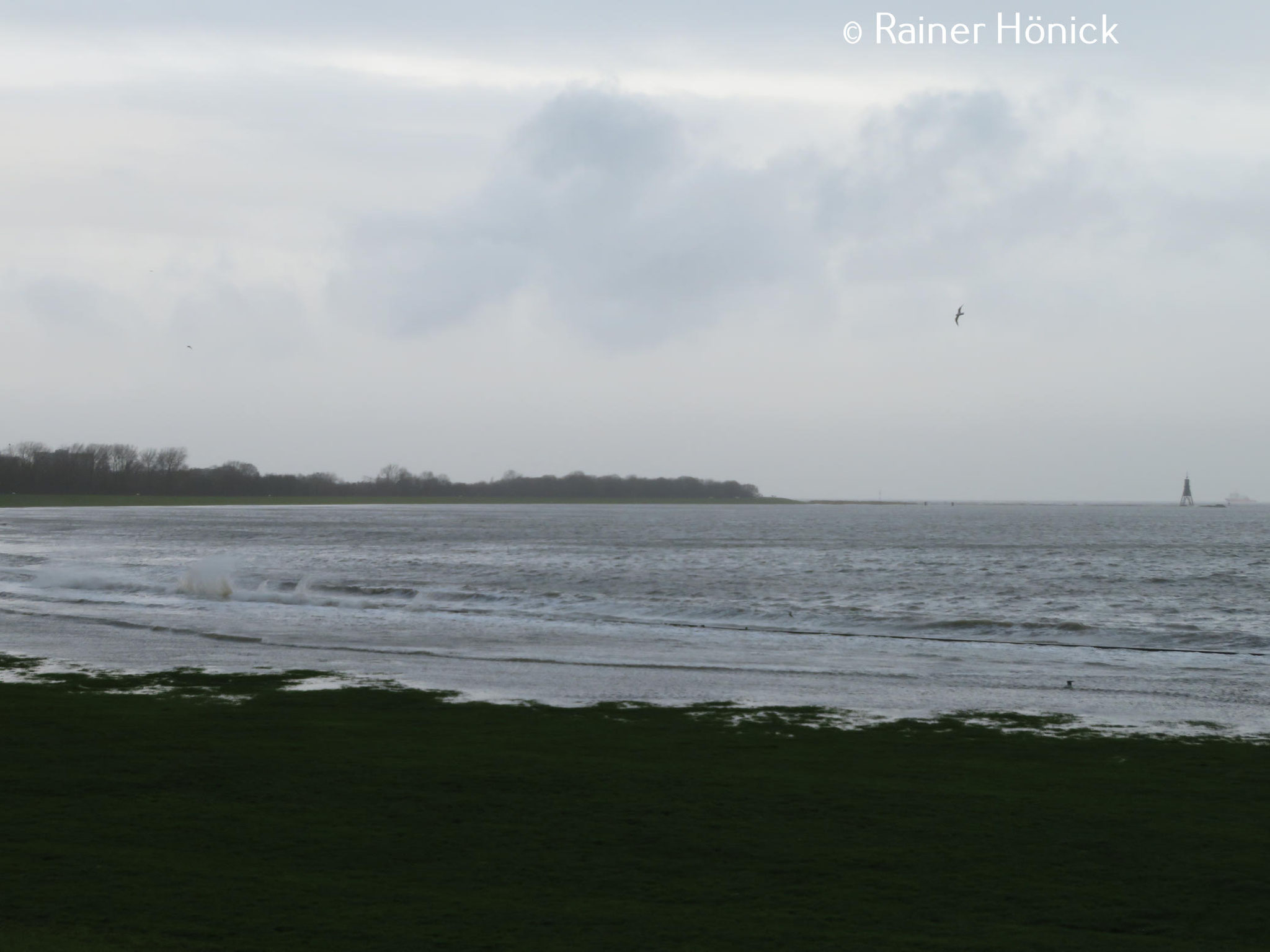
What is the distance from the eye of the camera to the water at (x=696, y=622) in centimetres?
1859

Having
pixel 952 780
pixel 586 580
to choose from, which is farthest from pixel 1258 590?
pixel 952 780

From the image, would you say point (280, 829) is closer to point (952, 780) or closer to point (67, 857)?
point (67, 857)

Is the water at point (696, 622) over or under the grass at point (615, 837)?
under

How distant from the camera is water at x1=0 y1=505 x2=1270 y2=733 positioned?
18.6 m

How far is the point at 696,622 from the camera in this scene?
32875 millimetres

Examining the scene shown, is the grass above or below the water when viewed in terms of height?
above

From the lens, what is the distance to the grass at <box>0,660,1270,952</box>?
21.3 ft

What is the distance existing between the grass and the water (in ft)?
12.7

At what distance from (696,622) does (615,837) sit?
2460cm

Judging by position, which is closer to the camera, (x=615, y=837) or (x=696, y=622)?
(x=615, y=837)

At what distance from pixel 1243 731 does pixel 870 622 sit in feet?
62.3

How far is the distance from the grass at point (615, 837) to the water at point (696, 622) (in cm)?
388

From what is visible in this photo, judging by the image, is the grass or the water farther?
the water

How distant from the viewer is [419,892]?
7.02 meters
